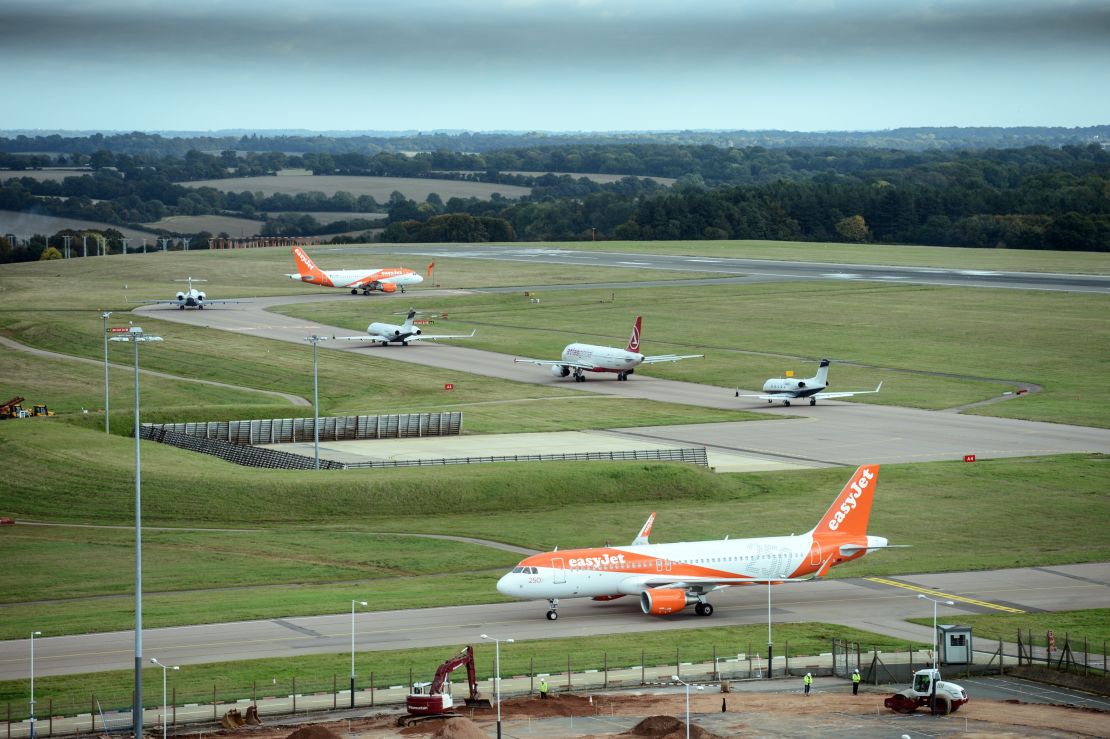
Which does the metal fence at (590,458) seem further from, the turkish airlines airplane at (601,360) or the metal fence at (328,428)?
the turkish airlines airplane at (601,360)

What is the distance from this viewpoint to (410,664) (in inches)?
2500

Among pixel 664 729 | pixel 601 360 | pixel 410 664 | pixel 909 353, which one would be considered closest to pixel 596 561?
pixel 410 664

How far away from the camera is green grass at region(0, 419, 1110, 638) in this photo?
262 feet

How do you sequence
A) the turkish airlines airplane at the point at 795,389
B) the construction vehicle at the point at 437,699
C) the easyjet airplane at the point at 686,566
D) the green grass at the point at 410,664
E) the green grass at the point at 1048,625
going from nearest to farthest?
the construction vehicle at the point at 437,699 < the green grass at the point at 410,664 < the green grass at the point at 1048,625 < the easyjet airplane at the point at 686,566 < the turkish airlines airplane at the point at 795,389

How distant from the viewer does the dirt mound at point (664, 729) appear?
2044 inches

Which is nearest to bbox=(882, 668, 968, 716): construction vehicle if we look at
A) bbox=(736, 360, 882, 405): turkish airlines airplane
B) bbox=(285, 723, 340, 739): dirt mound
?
bbox=(285, 723, 340, 739): dirt mound

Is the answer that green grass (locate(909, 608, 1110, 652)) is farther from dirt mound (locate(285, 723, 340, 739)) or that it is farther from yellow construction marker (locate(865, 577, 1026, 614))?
dirt mound (locate(285, 723, 340, 739))

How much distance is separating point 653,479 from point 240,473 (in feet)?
96.7

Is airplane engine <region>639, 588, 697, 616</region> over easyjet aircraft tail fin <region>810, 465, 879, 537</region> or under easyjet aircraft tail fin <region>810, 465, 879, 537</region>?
under

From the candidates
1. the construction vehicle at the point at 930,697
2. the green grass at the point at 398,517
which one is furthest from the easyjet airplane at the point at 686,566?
the construction vehicle at the point at 930,697

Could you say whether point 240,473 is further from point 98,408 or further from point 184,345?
point 184,345

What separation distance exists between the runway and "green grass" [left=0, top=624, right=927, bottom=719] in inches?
48.2

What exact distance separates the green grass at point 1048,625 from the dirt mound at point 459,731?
27455mm

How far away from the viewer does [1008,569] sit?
83.8 meters
